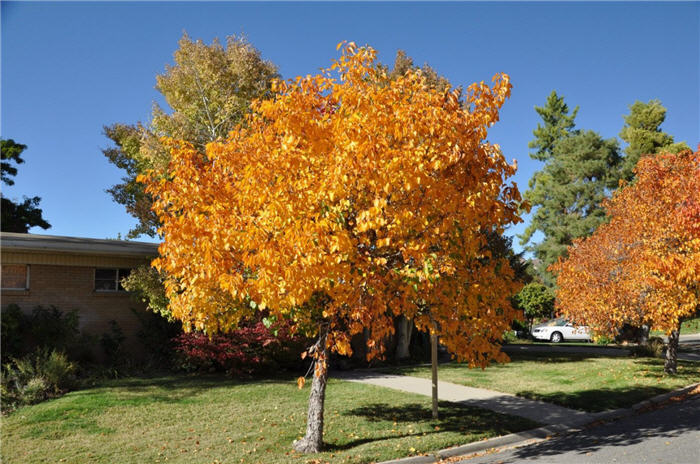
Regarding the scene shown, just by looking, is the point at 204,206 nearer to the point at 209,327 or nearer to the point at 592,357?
the point at 209,327

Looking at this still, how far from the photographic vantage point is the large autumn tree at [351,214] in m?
6.39

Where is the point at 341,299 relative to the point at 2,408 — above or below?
above

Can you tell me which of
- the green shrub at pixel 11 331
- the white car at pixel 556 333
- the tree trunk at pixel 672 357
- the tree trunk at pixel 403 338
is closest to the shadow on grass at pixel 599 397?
the tree trunk at pixel 672 357

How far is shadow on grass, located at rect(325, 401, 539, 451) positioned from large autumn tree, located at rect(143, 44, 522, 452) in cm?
179

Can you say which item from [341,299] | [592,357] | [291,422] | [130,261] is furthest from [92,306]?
[592,357]

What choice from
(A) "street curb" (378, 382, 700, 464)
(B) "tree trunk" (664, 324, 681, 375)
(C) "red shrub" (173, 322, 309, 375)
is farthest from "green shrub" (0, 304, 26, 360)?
(B) "tree trunk" (664, 324, 681, 375)

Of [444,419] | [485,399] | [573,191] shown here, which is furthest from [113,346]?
[573,191]

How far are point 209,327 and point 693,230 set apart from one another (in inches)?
418

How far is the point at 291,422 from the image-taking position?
30.9 ft

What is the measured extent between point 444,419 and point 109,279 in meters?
11.3

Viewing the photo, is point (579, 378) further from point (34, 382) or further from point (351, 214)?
point (34, 382)

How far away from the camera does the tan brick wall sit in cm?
1439

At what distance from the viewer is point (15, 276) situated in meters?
14.2

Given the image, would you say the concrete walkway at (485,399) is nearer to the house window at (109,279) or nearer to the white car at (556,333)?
the house window at (109,279)
